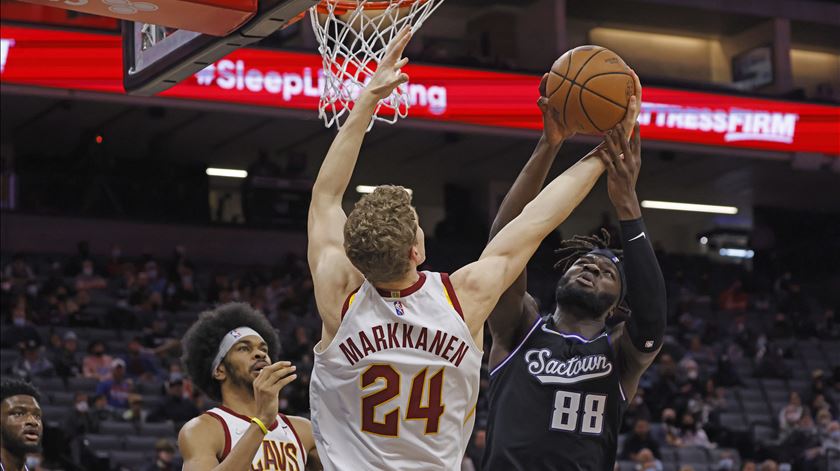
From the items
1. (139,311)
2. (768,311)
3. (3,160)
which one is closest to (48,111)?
(3,160)

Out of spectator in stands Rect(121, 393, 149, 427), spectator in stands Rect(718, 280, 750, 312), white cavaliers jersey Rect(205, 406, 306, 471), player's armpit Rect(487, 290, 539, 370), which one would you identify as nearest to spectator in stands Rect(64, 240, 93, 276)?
spectator in stands Rect(121, 393, 149, 427)

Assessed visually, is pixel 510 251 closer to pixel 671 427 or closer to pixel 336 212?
pixel 336 212

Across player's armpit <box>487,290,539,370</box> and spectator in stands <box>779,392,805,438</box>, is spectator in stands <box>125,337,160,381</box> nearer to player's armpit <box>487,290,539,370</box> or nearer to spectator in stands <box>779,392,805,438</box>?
spectator in stands <box>779,392,805,438</box>

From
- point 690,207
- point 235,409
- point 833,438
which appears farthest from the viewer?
point 690,207

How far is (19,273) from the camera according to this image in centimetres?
1485

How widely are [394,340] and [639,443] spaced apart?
1002 centimetres

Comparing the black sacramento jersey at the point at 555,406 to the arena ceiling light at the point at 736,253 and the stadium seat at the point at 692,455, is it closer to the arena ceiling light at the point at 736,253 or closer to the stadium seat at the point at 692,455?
the stadium seat at the point at 692,455

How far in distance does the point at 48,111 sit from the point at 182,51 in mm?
13646

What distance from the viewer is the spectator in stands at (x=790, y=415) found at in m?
14.9

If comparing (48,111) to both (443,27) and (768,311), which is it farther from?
(768,311)

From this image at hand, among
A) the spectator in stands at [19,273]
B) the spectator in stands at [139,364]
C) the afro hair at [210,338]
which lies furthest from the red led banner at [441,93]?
the afro hair at [210,338]

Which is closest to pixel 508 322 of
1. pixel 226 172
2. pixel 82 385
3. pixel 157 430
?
pixel 157 430

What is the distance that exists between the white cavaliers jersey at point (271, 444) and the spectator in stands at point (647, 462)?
7.92 meters

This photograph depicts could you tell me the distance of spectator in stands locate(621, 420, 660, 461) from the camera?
1269cm
